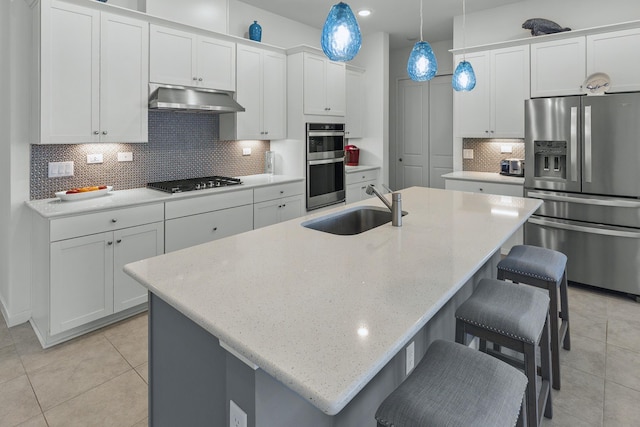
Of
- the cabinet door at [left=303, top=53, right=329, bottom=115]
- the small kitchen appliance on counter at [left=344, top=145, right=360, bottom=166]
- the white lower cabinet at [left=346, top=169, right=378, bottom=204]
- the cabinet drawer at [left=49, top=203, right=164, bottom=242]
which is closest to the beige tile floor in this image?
the cabinet drawer at [left=49, top=203, right=164, bottom=242]

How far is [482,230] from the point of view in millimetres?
2039

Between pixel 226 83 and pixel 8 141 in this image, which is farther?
pixel 226 83

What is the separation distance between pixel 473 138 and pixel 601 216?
1.92m

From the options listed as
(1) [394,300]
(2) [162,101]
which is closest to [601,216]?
(1) [394,300]

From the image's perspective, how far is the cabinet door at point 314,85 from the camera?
446 cm

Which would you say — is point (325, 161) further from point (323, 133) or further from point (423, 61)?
point (423, 61)

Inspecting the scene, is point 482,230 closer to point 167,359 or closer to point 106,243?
point 167,359

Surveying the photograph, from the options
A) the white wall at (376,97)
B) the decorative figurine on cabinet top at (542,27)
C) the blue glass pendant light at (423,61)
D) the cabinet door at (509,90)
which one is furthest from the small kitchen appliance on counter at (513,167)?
the blue glass pendant light at (423,61)

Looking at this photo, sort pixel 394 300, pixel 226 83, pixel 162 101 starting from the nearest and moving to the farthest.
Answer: pixel 394 300 < pixel 162 101 < pixel 226 83

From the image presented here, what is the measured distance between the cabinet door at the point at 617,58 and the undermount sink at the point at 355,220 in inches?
113

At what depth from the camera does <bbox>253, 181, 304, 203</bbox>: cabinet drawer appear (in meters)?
3.99

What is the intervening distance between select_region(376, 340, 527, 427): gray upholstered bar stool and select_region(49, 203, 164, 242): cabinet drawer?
2523mm

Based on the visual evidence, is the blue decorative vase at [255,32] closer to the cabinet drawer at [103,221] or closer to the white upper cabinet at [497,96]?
the cabinet drawer at [103,221]

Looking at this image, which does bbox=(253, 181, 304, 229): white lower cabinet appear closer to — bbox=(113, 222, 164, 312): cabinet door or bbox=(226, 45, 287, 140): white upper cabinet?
bbox=(226, 45, 287, 140): white upper cabinet
